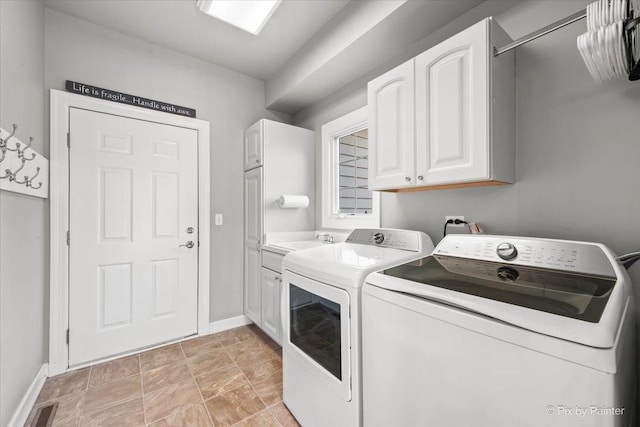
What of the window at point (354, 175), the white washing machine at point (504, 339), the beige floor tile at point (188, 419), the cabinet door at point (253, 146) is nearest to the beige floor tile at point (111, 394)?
the beige floor tile at point (188, 419)

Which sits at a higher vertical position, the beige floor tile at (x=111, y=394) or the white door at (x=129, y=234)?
the white door at (x=129, y=234)

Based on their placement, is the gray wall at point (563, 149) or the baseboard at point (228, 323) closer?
the gray wall at point (563, 149)

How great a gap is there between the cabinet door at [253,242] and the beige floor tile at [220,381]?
0.55 meters

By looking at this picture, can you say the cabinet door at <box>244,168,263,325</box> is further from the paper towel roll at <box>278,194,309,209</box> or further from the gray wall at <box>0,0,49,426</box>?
the gray wall at <box>0,0,49,426</box>

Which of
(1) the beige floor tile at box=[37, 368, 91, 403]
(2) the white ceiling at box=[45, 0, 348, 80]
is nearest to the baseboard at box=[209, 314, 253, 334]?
(1) the beige floor tile at box=[37, 368, 91, 403]

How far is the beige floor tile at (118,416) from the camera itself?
1.49 metres

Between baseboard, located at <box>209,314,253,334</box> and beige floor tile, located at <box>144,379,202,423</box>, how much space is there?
2.54 ft

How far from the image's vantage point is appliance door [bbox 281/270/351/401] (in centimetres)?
116

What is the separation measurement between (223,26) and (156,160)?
1.27 meters

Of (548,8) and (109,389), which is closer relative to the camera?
(548,8)

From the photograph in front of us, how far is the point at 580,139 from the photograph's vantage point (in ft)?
3.83

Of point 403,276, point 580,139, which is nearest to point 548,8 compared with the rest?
point 580,139

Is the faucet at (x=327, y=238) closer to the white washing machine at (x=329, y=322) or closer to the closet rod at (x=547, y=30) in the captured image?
the white washing machine at (x=329, y=322)

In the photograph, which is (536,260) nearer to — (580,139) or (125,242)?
(580,139)
